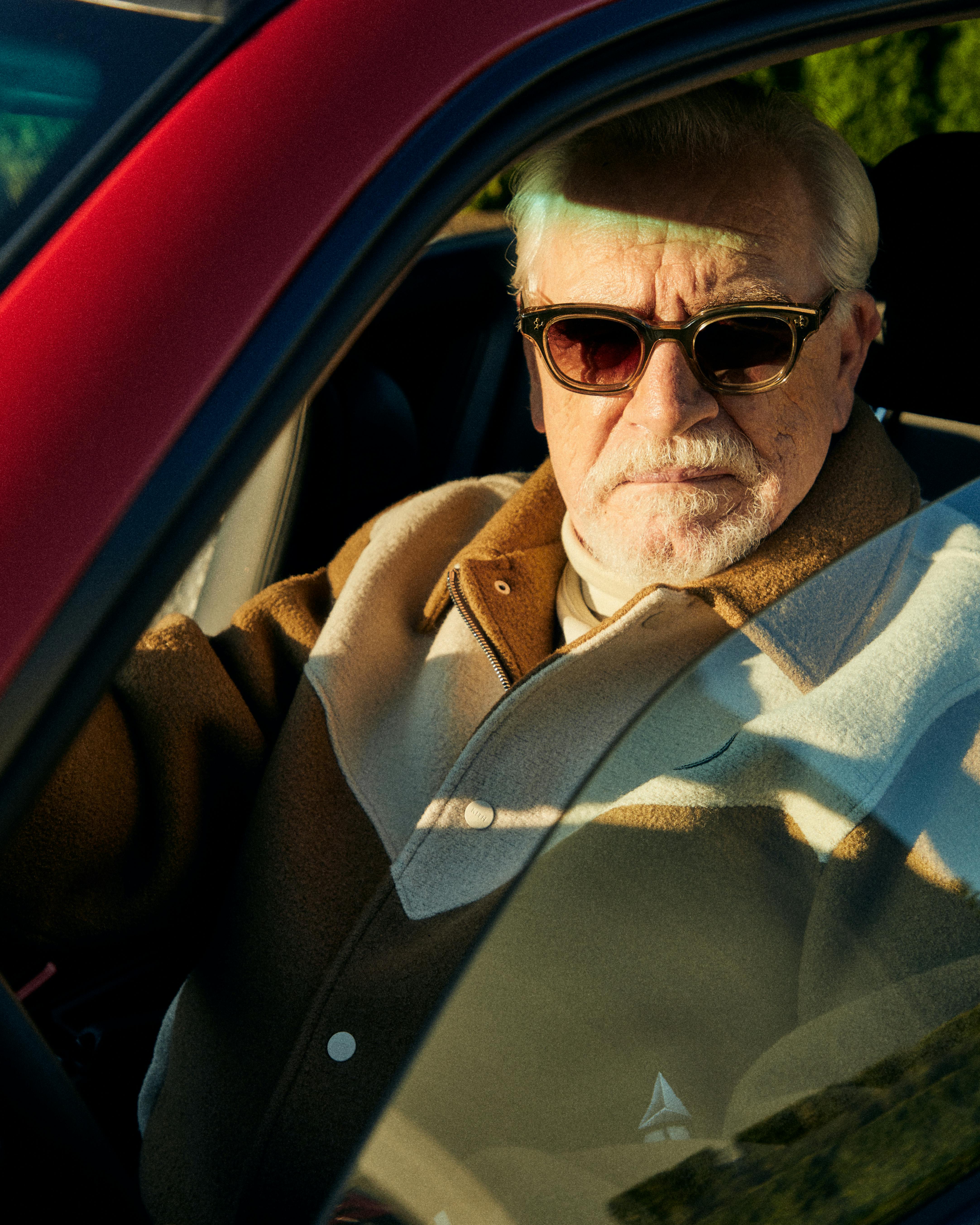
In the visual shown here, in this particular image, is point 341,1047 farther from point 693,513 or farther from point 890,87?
point 890,87

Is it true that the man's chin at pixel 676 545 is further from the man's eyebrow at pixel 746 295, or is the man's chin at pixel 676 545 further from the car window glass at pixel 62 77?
the car window glass at pixel 62 77

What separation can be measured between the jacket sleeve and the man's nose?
0.69 m

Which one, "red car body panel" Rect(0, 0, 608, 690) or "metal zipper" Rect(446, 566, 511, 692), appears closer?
"red car body panel" Rect(0, 0, 608, 690)

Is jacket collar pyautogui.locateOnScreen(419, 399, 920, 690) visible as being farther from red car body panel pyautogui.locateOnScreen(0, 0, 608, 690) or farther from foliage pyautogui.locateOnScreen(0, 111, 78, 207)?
foliage pyautogui.locateOnScreen(0, 111, 78, 207)

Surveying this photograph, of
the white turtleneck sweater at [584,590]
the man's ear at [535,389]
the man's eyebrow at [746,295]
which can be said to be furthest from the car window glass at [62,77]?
the man's ear at [535,389]

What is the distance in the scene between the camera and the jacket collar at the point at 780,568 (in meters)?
0.89

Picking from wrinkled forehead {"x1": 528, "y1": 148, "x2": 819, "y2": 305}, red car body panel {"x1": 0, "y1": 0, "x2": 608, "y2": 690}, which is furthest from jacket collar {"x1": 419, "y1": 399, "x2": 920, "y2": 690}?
red car body panel {"x1": 0, "y1": 0, "x2": 608, "y2": 690}

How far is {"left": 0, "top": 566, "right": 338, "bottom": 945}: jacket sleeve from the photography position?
1.36 meters

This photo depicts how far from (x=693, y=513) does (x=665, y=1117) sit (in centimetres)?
99

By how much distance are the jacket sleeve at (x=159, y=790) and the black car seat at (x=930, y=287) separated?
117 centimetres

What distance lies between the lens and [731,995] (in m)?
0.79

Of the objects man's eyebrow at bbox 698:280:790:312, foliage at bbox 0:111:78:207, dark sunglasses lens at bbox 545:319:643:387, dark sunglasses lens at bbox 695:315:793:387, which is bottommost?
dark sunglasses lens at bbox 695:315:793:387

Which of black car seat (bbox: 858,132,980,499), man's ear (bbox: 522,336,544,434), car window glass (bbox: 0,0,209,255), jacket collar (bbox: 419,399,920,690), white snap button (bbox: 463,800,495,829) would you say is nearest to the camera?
car window glass (bbox: 0,0,209,255)

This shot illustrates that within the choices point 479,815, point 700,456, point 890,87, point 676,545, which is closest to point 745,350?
point 700,456
